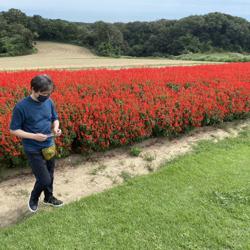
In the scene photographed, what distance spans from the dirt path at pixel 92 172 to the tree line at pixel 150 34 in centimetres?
4017

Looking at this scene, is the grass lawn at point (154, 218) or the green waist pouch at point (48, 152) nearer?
the grass lawn at point (154, 218)

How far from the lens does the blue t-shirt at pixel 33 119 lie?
3.93 metres

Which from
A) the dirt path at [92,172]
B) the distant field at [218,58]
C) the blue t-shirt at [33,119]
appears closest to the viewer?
the blue t-shirt at [33,119]

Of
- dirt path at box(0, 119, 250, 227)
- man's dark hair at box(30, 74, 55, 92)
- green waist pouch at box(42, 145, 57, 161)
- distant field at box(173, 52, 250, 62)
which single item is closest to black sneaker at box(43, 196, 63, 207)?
dirt path at box(0, 119, 250, 227)

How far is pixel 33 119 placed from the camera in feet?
13.2

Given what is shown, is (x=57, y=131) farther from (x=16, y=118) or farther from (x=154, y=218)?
(x=154, y=218)

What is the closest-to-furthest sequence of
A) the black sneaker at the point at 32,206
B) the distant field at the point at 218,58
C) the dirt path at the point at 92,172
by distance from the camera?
the black sneaker at the point at 32,206 → the dirt path at the point at 92,172 → the distant field at the point at 218,58

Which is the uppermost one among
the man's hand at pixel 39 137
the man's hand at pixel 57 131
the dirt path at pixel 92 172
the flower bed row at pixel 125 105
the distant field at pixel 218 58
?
the man's hand at pixel 39 137

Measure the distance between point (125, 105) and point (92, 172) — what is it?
1626 mm

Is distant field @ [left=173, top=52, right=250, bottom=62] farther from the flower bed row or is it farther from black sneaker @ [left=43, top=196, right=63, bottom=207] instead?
black sneaker @ [left=43, top=196, right=63, bottom=207]

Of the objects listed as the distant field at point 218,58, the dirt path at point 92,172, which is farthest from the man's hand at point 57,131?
the distant field at point 218,58

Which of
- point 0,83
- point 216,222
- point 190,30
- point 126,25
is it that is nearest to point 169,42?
point 190,30

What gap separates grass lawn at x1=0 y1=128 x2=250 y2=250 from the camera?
3.91 metres

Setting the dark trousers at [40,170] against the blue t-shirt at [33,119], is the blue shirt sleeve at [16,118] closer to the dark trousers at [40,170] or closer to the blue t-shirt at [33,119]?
the blue t-shirt at [33,119]
